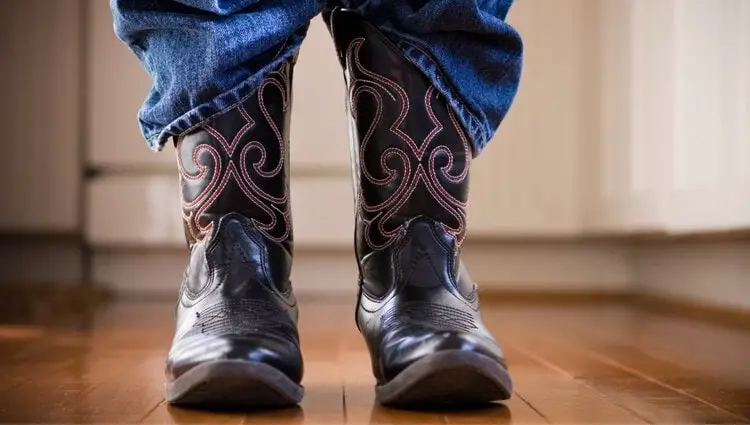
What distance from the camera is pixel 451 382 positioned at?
637 millimetres

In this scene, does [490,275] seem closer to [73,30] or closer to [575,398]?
[73,30]

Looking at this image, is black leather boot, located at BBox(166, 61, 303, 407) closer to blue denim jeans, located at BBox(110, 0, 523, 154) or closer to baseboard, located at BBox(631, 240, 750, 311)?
blue denim jeans, located at BBox(110, 0, 523, 154)

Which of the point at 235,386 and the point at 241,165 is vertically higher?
the point at 241,165

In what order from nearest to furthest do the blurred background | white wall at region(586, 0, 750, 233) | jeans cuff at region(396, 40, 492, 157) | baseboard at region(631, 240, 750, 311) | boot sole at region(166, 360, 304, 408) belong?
boot sole at region(166, 360, 304, 408), jeans cuff at region(396, 40, 492, 157), white wall at region(586, 0, 750, 233), baseboard at region(631, 240, 750, 311), the blurred background

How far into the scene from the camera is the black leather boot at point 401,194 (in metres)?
0.71

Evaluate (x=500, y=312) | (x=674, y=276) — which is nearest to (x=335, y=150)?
(x=500, y=312)

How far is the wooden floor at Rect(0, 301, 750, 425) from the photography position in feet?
2.14

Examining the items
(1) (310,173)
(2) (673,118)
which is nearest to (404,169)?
(2) (673,118)

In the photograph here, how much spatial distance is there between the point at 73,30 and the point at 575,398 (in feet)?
5.24

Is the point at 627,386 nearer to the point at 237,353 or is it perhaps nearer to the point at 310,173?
the point at 237,353

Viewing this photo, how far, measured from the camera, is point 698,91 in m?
1.52

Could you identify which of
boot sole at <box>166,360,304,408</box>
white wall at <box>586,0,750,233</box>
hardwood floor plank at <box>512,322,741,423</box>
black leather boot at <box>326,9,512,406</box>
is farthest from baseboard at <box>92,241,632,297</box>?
boot sole at <box>166,360,304,408</box>

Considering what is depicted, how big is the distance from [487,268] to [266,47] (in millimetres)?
1433

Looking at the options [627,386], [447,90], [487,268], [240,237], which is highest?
[447,90]
